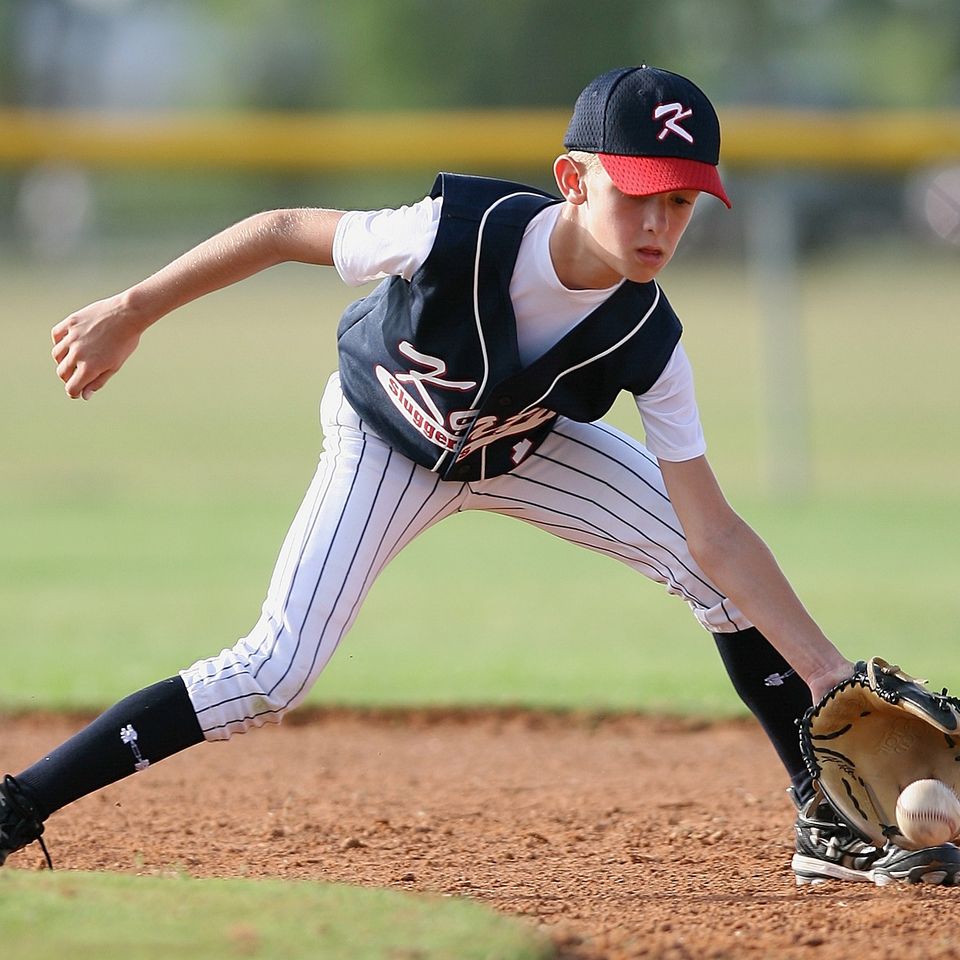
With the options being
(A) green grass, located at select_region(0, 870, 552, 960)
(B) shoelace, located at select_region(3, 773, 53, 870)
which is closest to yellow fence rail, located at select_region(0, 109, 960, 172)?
(B) shoelace, located at select_region(3, 773, 53, 870)

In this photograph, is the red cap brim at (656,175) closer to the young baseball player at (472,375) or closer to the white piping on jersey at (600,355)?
the young baseball player at (472,375)

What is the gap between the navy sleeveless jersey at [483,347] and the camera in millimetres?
2875

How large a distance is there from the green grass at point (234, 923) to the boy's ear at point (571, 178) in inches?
50.0

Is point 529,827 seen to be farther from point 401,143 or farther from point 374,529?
point 401,143

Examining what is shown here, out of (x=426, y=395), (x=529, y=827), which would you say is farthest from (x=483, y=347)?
(x=529, y=827)

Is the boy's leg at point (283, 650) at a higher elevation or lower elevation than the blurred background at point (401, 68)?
lower

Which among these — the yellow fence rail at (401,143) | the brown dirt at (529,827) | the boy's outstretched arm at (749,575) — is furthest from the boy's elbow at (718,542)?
the yellow fence rail at (401,143)

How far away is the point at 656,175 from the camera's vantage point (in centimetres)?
270

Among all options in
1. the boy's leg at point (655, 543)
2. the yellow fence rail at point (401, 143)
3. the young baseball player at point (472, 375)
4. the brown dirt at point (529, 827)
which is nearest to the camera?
the brown dirt at point (529, 827)

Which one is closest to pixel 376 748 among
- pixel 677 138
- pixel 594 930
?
pixel 594 930

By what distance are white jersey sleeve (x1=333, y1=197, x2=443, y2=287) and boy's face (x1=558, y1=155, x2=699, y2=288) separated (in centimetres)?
30

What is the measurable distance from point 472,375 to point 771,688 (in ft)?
3.08

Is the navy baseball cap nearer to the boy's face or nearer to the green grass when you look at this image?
the boy's face

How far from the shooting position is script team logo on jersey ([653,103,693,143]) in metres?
2.73
